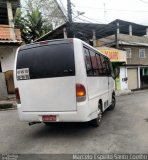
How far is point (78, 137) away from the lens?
261 inches

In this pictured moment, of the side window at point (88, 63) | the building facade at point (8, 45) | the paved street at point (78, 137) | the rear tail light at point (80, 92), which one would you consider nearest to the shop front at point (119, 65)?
the building facade at point (8, 45)

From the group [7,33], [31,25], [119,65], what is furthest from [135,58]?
[7,33]

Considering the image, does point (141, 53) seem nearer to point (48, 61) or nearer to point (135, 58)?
point (135, 58)

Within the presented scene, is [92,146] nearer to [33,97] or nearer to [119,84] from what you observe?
[33,97]

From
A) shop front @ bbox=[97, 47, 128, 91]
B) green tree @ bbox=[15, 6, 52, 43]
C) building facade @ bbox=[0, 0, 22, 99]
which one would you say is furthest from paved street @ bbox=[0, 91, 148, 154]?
green tree @ bbox=[15, 6, 52, 43]

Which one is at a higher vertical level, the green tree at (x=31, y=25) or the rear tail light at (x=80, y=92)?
the green tree at (x=31, y=25)

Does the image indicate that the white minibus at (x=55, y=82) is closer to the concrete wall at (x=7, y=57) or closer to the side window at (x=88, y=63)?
the side window at (x=88, y=63)

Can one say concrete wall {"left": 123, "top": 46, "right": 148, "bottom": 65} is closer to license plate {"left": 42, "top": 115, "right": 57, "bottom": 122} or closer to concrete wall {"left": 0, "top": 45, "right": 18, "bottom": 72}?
concrete wall {"left": 0, "top": 45, "right": 18, "bottom": 72}

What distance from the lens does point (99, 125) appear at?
7.97 metres

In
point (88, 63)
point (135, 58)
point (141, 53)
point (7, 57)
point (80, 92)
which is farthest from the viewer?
point (141, 53)

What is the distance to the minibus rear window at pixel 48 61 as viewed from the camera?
6.30 m

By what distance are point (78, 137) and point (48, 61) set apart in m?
2.29

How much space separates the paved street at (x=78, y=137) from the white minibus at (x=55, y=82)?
59 centimetres

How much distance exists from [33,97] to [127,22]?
30533 millimetres
